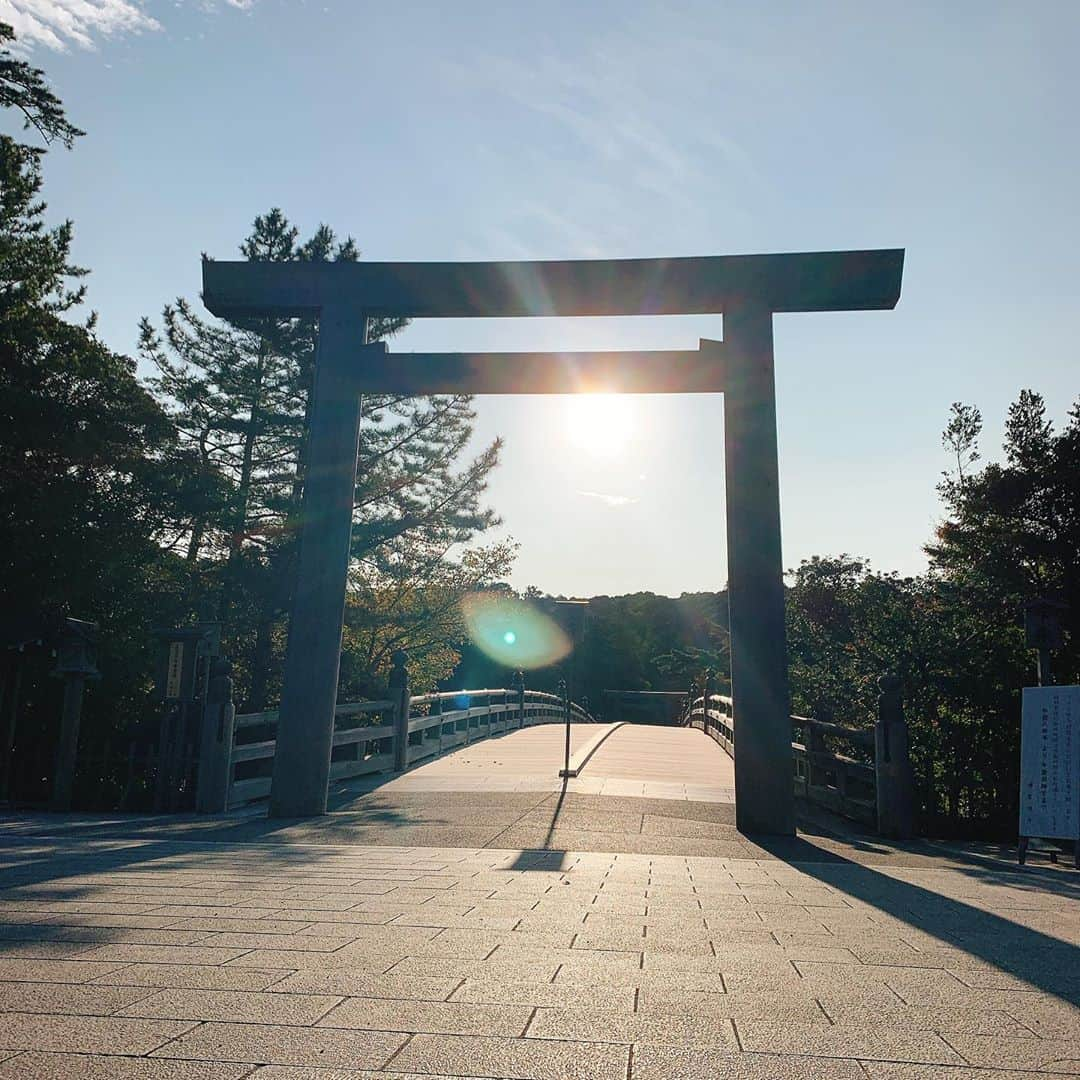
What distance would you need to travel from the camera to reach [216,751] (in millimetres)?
8805

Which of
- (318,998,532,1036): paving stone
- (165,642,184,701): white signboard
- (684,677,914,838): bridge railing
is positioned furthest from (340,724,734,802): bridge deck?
(318,998,532,1036): paving stone

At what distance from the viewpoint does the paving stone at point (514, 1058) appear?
212 cm

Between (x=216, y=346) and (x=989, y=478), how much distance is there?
54.7 ft

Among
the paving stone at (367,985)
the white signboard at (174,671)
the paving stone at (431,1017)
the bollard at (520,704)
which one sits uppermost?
the white signboard at (174,671)

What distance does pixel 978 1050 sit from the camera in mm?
2369

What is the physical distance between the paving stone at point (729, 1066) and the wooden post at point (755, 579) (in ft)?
18.8

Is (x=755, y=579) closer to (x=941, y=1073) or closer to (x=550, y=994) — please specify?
(x=550, y=994)

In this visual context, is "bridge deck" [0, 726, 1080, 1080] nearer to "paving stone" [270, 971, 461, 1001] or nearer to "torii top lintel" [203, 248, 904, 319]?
"paving stone" [270, 971, 461, 1001]

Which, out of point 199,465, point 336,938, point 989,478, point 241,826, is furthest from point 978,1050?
point 199,465

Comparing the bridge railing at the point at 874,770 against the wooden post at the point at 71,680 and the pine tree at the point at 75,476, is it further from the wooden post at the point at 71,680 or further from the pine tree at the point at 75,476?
the pine tree at the point at 75,476

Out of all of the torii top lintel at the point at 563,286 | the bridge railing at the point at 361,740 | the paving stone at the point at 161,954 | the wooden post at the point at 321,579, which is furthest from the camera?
the bridge railing at the point at 361,740

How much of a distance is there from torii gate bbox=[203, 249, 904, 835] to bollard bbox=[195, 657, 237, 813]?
2.41ft

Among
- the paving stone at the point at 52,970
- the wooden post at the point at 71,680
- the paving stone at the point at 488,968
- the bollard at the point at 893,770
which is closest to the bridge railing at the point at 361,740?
the wooden post at the point at 71,680

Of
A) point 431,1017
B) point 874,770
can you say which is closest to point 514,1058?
point 431,1017
